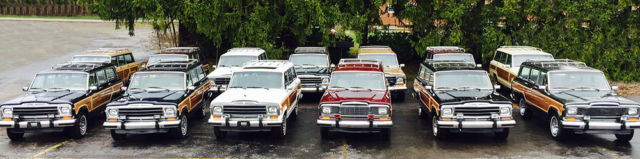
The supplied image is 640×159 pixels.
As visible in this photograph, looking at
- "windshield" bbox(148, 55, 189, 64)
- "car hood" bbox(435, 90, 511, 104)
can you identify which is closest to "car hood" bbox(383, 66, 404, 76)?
"car hood" bbox(435, 90, 511, 104)

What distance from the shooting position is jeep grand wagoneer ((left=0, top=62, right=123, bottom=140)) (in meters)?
13.1

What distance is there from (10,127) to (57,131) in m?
1.10

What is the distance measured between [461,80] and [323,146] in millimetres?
4483

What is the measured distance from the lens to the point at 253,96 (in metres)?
13.3

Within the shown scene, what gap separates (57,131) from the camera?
13242 millimetres

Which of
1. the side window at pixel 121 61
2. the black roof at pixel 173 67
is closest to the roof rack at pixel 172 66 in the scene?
the black roof at pixel 173 67

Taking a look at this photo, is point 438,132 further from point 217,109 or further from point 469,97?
point 217,109

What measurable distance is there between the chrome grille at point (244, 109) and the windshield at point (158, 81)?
2578 millimetres

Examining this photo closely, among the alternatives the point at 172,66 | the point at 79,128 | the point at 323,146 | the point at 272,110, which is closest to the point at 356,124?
the point at 323,146

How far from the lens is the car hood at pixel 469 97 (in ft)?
41.5

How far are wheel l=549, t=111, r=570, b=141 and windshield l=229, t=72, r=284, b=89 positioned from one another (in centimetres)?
738

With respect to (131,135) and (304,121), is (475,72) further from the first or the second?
(131,135)

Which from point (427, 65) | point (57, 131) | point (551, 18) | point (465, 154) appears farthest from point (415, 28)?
point (57, 131)

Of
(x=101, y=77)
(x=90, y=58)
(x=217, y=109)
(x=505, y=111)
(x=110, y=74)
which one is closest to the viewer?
(x=505, y=111)
